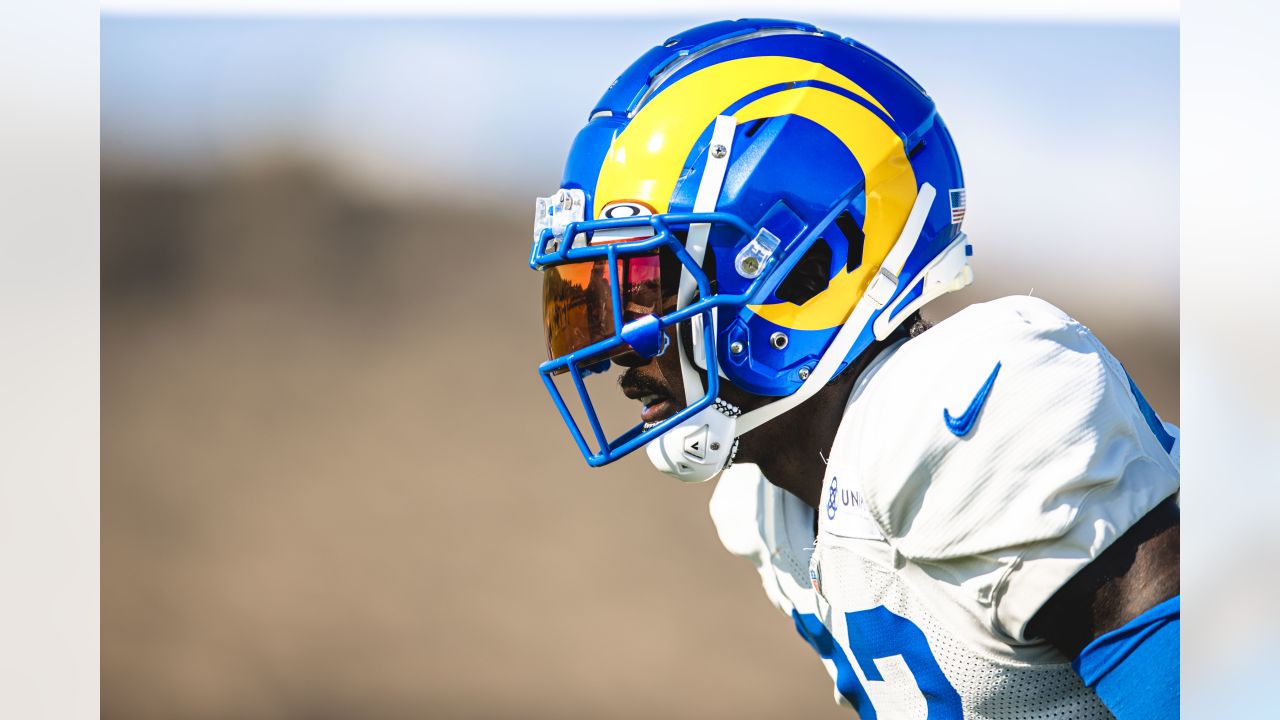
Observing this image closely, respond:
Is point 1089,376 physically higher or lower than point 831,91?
lower

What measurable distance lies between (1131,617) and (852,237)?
512 millimetres

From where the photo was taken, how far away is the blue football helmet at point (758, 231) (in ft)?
3.97

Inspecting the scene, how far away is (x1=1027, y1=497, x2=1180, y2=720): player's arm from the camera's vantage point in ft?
2.85

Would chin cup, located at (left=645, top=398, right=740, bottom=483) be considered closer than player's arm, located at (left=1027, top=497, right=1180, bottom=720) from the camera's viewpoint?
No

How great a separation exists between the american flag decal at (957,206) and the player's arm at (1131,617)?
46cm

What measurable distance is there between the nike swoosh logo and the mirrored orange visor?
16.2 inches

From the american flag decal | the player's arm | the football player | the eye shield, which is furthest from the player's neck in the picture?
the player's arm

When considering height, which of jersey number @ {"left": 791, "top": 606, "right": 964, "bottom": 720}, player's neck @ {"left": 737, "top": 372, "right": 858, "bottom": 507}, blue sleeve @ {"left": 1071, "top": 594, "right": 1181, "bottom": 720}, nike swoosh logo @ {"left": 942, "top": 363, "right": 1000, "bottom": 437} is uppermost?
nike swoosh logo @ {"left": 942, "top": 363, "right": 1000, "bottom": 437}

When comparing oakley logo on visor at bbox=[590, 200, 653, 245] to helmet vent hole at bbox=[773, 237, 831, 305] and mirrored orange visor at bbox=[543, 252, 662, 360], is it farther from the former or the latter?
helmet vent hole at bbox=[773, 237, 831, 305]

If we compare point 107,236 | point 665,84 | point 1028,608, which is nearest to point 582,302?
point 665,84

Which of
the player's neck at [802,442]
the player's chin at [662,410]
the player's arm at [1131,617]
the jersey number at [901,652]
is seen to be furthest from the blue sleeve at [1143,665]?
the player's chin at [662,410]
